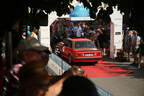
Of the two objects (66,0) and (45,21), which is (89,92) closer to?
(45,21)

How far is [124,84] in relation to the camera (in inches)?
293

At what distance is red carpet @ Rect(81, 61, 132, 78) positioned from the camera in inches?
353

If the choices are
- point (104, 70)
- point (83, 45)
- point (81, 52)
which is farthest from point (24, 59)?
point (83, 45)

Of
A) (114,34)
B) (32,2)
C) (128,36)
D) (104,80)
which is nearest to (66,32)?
(114,34)

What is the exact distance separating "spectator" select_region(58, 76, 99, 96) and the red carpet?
722cm

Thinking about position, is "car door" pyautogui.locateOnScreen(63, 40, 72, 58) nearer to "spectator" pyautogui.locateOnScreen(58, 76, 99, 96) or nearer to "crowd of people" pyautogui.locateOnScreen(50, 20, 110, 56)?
"crowd of people" pyautogui.locateOnScreen(50, 20, 110, 56)

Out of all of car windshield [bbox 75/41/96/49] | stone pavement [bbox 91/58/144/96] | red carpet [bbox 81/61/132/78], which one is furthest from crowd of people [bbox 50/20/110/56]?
stone pavement [bbox 91/58/144/96]

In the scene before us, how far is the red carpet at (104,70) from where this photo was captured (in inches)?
353

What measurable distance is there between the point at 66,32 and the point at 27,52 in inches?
596

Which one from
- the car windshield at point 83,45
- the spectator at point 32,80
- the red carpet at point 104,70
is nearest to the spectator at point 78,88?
the spectator at point 32,80

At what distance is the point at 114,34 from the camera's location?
1227cm

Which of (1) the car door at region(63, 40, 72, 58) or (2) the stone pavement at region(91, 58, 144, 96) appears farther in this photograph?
(1) the car door at region(63, 40, 72, 58)

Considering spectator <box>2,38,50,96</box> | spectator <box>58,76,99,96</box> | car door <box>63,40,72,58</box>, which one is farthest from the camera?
car door <box>63,40,72,58</box>

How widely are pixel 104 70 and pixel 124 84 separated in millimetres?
2368
